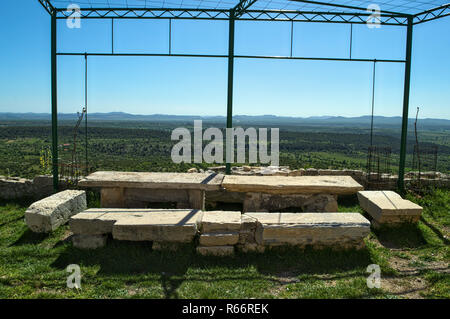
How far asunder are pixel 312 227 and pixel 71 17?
792 centimetres

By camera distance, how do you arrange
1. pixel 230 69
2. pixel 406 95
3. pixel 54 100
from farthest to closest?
1. pixel 406 95
2. pixel 230 69
3. pixel 54 100

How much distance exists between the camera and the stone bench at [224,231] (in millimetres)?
5965

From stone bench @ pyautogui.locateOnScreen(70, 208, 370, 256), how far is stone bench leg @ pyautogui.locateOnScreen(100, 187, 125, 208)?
141 cm

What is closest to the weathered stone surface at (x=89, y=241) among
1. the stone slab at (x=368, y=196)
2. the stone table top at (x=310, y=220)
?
the stone table top at (x=310, y=220)

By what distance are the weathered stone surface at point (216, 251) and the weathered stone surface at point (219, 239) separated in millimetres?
69

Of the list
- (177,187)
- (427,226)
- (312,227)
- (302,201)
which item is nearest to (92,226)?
(177,187)

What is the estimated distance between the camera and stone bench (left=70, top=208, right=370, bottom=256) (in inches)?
235

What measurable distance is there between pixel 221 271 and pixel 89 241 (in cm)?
246

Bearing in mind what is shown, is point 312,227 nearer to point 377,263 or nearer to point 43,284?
point 377,263

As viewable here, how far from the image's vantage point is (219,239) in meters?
5.97

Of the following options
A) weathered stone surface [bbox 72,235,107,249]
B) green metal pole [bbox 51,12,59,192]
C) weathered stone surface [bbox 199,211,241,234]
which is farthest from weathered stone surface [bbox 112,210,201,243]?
green metal pole [bbox 51,12,59,192]

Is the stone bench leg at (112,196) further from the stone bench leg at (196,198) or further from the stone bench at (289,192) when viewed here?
the stone bench at (289,192)

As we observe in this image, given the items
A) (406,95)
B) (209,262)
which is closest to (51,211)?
(209,262)

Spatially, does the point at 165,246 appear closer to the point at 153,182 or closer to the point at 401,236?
the point at 153,182
